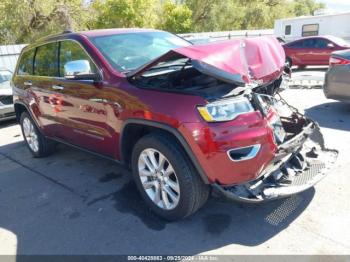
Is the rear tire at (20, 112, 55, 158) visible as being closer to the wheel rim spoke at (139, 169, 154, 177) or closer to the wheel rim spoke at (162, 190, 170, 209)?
the wheel rim spoke at (139, 169, 154, 177)

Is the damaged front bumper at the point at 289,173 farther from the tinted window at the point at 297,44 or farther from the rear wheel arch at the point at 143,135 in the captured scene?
the tinted window at the point at 297,44

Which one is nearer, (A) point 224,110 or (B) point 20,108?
(A) point 224,110

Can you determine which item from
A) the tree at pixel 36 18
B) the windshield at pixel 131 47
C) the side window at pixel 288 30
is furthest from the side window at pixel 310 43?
the tree at pixel 36 18

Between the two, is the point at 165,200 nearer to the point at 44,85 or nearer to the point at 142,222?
the point at 142,222

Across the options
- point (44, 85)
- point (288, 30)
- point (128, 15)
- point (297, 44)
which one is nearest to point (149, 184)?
point (44, 85)

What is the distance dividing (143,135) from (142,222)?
0.87 meters

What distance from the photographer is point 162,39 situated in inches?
170

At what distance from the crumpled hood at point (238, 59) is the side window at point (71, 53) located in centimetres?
83

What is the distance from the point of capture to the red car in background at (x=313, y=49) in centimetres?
1291

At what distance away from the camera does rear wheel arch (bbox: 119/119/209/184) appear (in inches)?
109

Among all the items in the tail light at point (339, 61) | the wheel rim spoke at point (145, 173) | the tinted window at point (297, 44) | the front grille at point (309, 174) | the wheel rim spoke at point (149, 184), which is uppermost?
the tail light at point (339, 61)

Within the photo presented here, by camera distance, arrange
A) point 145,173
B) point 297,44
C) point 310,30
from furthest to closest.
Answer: point 310,30
point 297,44
point 145,173

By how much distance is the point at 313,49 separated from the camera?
13445 mm

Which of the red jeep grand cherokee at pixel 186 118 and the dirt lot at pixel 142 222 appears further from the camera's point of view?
the dirt lot at pixel 142 222
